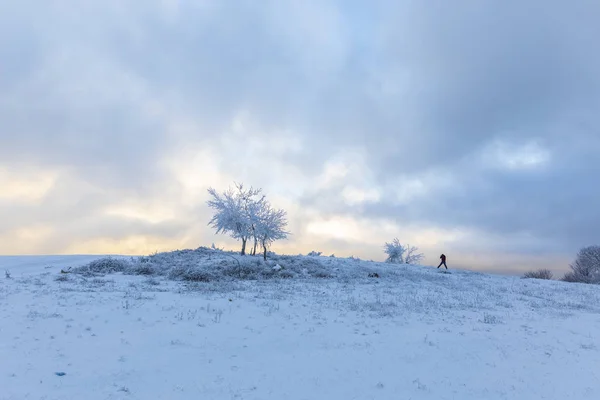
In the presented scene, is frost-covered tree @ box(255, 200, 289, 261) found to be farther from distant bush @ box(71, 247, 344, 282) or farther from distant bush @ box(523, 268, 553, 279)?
distant bush @ box(523, 268, 553, 279)

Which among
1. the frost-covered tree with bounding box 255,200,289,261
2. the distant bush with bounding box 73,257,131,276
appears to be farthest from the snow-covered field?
the frost-covered tree with bounding box 255,200,289,261

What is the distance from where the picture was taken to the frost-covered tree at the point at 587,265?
66.6 meters

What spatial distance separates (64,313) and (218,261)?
17239 millimetres

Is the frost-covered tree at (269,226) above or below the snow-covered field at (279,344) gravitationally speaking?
above

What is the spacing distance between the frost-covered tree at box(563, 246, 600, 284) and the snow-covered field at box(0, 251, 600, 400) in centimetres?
5256

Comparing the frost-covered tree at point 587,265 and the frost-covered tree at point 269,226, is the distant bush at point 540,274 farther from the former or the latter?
the frost-covered tree at point 269,226

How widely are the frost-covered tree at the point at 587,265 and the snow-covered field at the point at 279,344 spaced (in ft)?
172

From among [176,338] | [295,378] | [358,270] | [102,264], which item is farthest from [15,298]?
[358,270]

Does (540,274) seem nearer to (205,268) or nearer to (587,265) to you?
(587,265)

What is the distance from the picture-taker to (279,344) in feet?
45.9

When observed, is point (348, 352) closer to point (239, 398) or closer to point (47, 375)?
point (239, 398)

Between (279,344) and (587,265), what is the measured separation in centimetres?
7497

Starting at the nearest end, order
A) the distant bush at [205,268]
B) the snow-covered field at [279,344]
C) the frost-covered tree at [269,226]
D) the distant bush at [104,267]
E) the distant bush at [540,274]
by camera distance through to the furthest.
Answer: the snow-covered field at [279,344]
the distant bush at [205,268]
the distant bush at [104,267]
the frost-covered tree at [269,226]
the distant bush at [540,274]

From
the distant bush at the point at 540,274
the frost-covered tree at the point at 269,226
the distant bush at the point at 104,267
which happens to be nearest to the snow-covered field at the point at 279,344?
the distant bush at the point at 104,267
